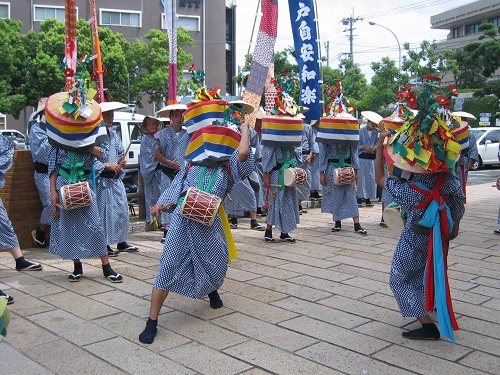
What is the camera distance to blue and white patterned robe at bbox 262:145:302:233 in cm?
727

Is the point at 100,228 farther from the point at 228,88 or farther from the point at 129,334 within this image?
the point at 228,88

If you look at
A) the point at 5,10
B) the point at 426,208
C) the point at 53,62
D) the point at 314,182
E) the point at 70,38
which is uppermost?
the point at 5,10

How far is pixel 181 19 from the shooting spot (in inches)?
1489

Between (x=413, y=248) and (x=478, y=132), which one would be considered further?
(x=478, y=132)

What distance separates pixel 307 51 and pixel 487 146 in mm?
12895

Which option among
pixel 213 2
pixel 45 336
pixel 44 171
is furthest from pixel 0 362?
pixel 213 2

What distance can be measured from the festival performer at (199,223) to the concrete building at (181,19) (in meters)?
31.5

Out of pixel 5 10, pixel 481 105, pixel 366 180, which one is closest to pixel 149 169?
pixel 366 180

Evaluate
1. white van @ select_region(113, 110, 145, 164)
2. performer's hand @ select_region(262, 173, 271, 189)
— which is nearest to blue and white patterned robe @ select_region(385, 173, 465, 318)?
performer's hand @ select_region(262, 173, 271, 189)

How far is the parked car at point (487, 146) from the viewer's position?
20188mm

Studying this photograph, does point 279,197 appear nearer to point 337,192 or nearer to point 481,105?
point 337,192

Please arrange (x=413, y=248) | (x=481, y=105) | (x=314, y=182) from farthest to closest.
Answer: (x=481, y=105)
(x=314, y=182)
(x=413, y=248)

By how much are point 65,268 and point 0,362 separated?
2.43 metres

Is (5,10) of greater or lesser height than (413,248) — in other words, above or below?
above
